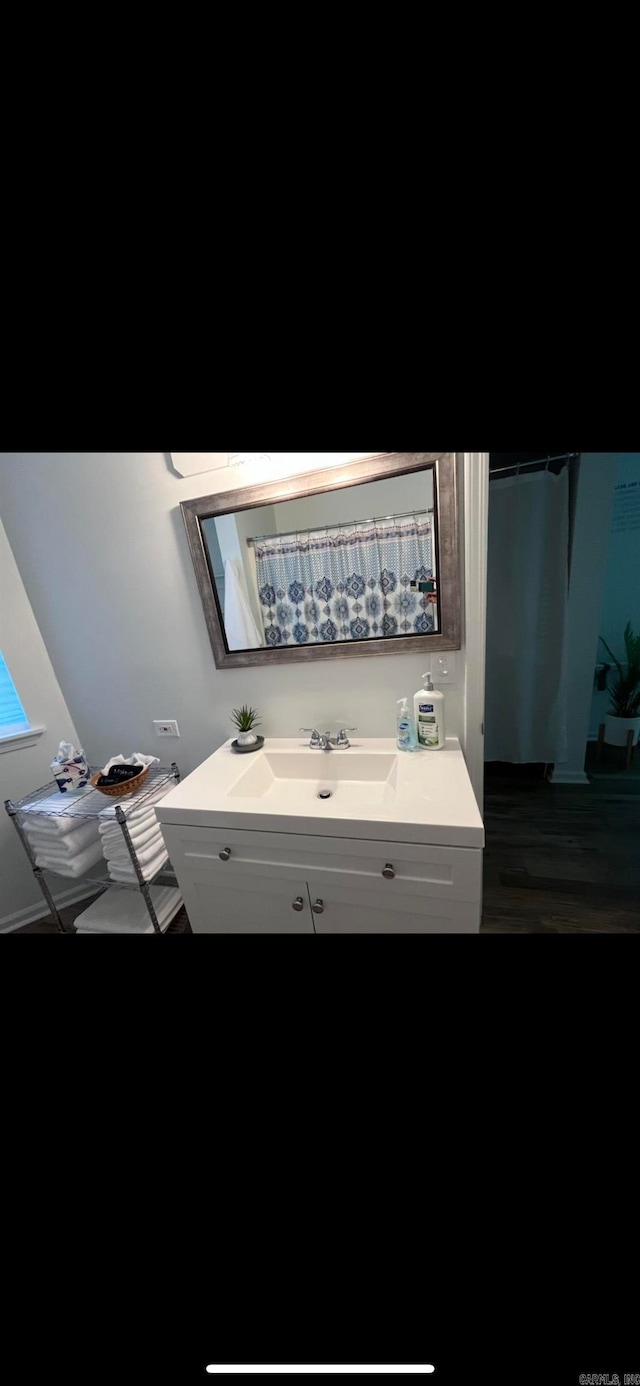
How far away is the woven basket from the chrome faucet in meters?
0.60

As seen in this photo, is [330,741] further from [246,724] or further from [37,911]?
[37,911]

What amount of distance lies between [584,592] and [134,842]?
250cm

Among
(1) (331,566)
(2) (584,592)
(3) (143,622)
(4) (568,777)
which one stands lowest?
(4) (568,777)

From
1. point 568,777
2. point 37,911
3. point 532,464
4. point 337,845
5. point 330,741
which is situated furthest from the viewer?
point 568,777

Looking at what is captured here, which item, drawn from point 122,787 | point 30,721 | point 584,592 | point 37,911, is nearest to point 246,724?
point 122,787

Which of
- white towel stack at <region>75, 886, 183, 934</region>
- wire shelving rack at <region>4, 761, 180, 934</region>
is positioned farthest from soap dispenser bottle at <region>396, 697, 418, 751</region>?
white towel stack at <region>75, 886, 183, 934</region>

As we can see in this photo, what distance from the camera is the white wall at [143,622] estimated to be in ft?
4.33

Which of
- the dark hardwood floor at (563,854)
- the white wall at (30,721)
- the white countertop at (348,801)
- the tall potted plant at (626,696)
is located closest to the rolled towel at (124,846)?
the white countertop at (348,801)

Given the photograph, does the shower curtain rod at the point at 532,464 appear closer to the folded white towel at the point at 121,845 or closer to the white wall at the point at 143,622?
the white wall at the point at 143,622

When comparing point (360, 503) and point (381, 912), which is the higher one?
point (360, 503)

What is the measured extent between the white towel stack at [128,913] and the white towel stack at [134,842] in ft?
0.57

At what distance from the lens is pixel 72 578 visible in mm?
1509

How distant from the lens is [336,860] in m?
1.00

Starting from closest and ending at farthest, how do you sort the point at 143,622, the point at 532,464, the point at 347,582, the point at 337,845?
the point at 337,845
the point at 347,582
the point at 143,622
the point at 532,464
